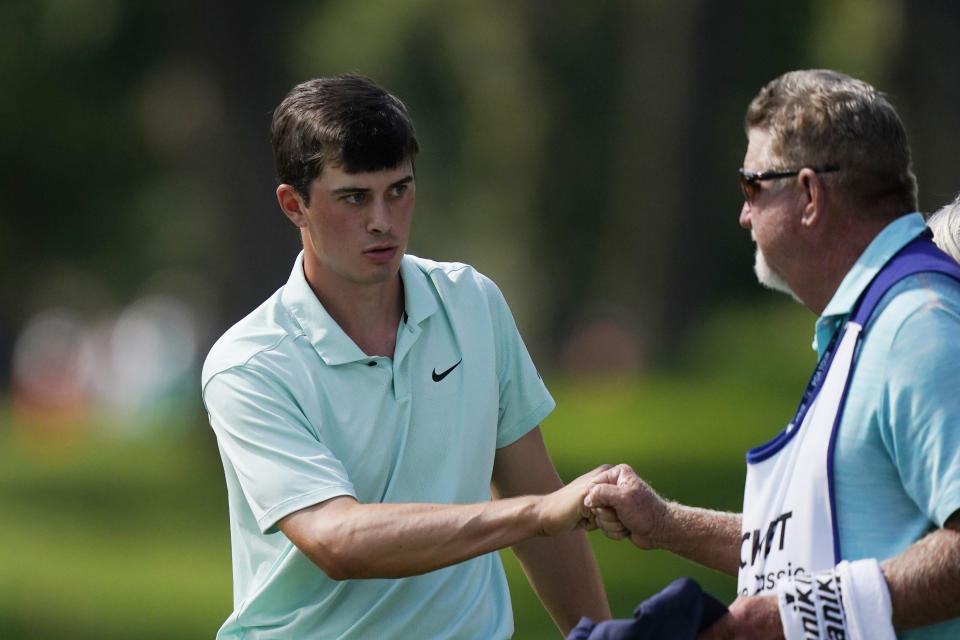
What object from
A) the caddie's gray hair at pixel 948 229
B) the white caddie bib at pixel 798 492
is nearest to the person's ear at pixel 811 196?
the white caddie bib at pixel 798 492

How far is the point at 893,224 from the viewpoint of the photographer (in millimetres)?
3857

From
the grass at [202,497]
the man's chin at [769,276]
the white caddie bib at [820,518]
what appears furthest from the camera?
the grass at [202,497]

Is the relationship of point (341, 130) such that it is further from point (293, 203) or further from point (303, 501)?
point (303, 501)

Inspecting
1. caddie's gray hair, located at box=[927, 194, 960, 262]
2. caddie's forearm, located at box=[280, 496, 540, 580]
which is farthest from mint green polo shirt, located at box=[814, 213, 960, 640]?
caddie's forearm, located at box=[280, 496, 540, 580]

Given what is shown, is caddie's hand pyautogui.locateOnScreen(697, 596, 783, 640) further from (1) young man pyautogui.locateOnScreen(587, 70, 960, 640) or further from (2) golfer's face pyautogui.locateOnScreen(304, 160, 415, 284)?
(2) golfer's face pyautogui.locateOnScreen(304, 160, 415, 284)

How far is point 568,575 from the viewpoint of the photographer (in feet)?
15.9

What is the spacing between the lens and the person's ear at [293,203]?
15.0ft

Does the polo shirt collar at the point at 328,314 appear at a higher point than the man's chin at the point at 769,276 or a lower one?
higher

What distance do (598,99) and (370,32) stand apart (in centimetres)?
Result: 998

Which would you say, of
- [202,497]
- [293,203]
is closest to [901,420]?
[293,203]

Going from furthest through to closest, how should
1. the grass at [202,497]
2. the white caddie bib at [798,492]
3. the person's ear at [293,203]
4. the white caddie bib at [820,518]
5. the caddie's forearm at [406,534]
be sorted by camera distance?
the grass at [202,497], the person's ear at [293,203], the caddie's forearm at [406,534], the white caddie bib at [798,492], the white caddie bib at [820,518]

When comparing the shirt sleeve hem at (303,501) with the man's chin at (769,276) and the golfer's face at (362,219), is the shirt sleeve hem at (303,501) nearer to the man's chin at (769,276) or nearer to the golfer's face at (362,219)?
the golfer's face at (362,219)

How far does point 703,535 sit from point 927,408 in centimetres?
110

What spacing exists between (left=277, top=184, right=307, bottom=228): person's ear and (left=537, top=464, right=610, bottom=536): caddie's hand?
1114mm
